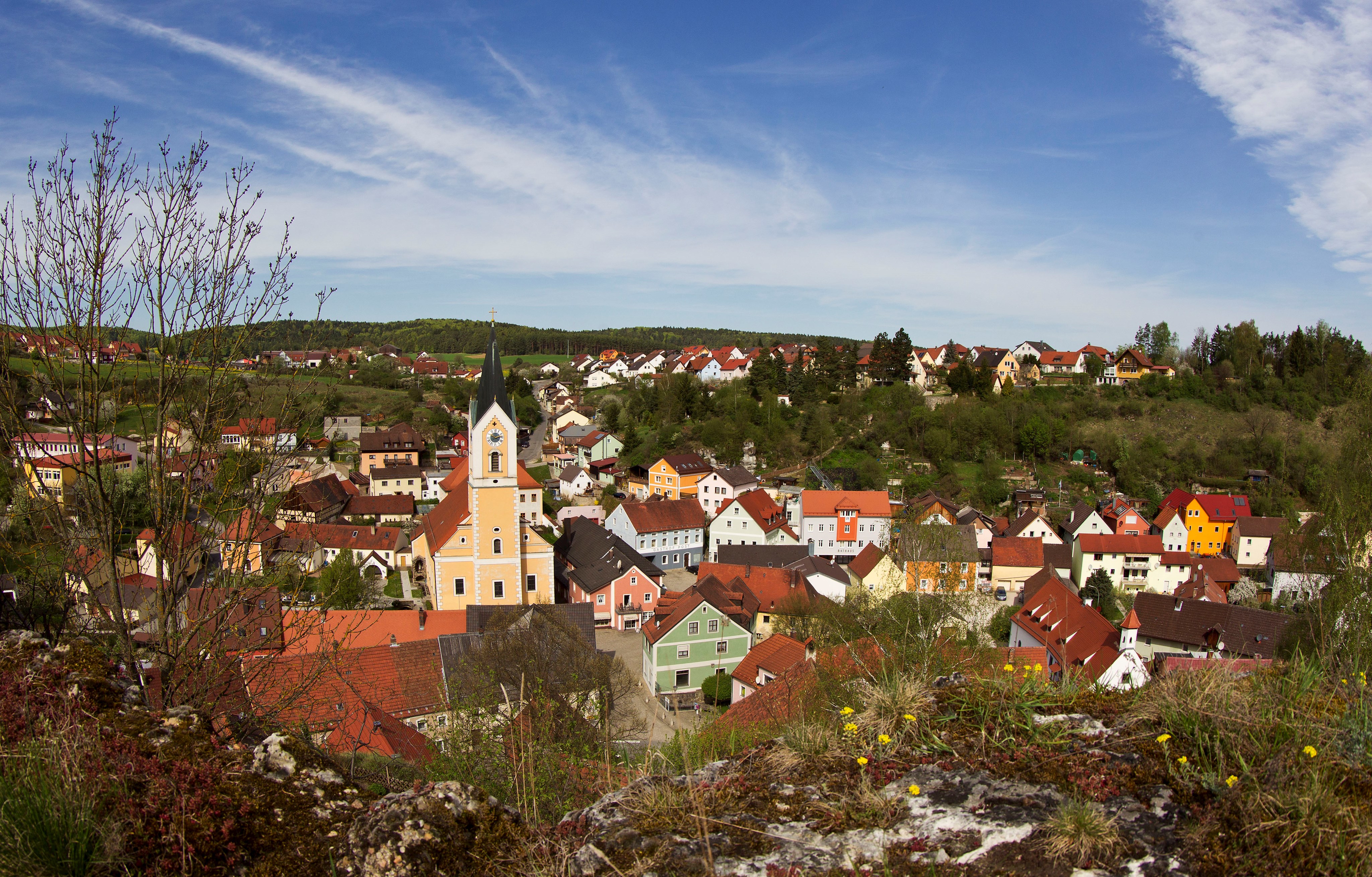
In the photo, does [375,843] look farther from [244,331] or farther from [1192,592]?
[1192,592]

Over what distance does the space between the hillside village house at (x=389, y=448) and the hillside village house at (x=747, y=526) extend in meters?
26.7

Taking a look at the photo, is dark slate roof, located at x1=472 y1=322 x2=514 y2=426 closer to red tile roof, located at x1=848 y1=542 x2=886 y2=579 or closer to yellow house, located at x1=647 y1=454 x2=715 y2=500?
red tile roof, located at x1=848 y1=542 x2=886 y2=579

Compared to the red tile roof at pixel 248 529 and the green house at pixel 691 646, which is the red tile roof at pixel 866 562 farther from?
the red tile roof at pixel 248 529

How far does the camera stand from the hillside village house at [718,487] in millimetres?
48438

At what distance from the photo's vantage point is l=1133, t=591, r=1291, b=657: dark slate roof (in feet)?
77.6

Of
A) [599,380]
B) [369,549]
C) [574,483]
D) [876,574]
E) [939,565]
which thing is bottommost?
[876,574]

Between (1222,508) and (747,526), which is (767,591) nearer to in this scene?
(747,526)

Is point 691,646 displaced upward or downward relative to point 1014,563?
upward

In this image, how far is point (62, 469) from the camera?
534 cm

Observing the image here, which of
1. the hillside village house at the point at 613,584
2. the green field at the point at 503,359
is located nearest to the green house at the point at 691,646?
the hillside village house at the point at 613,584

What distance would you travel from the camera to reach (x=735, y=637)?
23594 mm

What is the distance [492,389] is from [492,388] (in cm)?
9

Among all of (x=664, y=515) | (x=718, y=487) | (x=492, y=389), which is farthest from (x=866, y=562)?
(x=492, y=389)

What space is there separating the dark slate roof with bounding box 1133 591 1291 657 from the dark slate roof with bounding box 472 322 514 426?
2472cm
